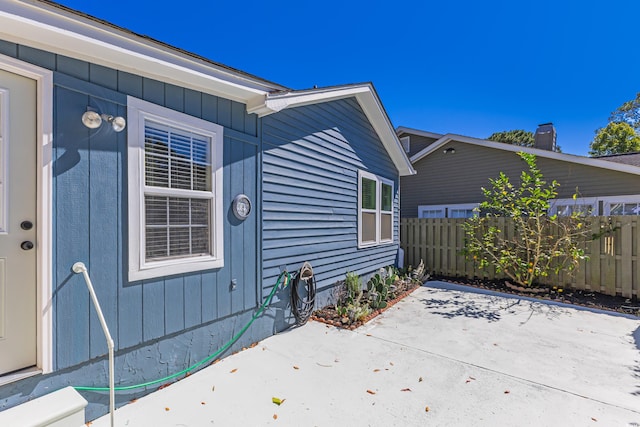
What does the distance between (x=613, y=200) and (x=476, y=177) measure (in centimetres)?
359

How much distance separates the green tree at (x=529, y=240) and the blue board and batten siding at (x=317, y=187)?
2695 millimetres

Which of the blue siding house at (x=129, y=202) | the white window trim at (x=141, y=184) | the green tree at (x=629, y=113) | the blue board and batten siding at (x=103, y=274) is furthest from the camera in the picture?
the green tree at (x=629, y=113)

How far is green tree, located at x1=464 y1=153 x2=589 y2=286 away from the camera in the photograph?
19.9ft

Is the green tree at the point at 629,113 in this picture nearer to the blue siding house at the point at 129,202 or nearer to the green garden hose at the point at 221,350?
the blue siding house at the point at 129,202

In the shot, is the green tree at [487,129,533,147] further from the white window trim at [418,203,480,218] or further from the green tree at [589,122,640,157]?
the white window trim at [418,203,480,218]

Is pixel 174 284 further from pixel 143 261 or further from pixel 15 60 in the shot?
pixel 15 60

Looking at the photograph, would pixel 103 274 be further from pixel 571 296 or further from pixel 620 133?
pixel 620 133

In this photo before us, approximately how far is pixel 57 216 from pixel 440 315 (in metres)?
5.04

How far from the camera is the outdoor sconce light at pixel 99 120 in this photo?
2.17 meters

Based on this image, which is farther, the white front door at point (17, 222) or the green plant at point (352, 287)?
the green plant at point (352, 287)

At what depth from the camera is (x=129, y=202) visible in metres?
2.43

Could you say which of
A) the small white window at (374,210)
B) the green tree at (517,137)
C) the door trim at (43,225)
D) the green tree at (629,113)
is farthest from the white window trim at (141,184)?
the green tree at (629,113)

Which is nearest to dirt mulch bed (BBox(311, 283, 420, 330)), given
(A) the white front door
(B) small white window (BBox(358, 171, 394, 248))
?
(B) small white window (BBox(358, 171, 394, 248))

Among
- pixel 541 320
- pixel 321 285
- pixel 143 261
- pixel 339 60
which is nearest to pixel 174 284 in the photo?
pixel 143 261
